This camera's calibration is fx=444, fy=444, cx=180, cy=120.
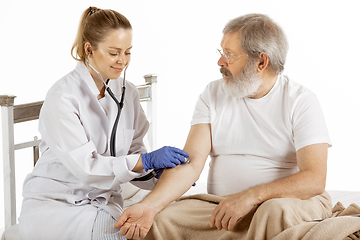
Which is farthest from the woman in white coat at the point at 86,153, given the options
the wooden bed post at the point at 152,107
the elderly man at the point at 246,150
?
the wooden bed post at the point at 152,107

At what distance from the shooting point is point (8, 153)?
7.55 feet

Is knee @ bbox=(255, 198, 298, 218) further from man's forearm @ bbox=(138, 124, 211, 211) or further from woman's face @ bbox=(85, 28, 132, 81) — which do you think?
woman's face @ bbox=(85, 28, 132, 81)

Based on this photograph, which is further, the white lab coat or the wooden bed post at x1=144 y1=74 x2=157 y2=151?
the wooden bed post at x1=144 y1=74 x2=157 y2=151

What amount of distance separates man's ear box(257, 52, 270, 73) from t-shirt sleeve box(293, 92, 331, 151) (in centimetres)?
22

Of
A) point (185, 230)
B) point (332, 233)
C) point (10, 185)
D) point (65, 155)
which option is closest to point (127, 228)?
point (185, 230)

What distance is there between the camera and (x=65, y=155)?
187cm

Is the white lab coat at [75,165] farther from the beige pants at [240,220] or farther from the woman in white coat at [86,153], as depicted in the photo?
the beige pants at [240,220]

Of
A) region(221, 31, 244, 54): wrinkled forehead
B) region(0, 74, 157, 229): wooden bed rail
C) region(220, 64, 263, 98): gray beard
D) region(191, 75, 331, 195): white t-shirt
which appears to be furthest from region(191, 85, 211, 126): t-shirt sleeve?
region(0, 74, 157, 229): wooden bed rail

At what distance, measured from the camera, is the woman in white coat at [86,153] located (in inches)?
73.5

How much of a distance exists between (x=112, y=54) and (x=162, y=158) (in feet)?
1.69

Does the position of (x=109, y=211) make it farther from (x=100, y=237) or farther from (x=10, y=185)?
(x=10, y=185)

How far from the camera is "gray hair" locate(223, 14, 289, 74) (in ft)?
6.68

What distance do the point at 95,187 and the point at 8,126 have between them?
0.63 m

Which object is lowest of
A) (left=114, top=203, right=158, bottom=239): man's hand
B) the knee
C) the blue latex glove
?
(left=114, top=203, right=158, bottom=239): man's hand
